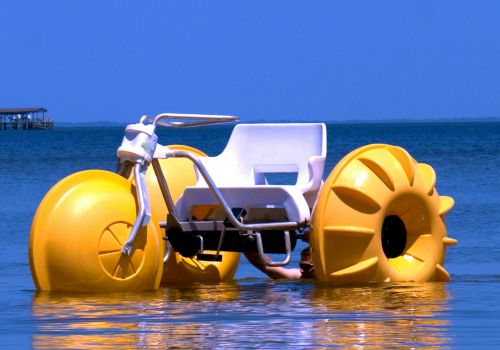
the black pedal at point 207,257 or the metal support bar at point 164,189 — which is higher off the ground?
the metal support bar at point 164,189

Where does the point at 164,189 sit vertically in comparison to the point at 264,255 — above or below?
above

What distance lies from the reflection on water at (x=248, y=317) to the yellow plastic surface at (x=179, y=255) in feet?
1.21

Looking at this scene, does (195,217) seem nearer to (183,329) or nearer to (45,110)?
(183,329)

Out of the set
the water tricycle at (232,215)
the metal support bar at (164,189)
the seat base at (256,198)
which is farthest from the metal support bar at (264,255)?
the metal support bar at (164,189)

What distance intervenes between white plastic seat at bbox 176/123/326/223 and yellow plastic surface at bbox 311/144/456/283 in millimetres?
256

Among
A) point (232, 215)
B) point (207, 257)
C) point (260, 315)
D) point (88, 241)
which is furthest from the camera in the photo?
point (207, 257)

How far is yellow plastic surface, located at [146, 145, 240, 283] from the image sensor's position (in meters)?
13.5

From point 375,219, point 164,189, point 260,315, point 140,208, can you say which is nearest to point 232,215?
point 164,189

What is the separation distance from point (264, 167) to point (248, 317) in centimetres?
293

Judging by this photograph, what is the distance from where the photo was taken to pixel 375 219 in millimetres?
12781

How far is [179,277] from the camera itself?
537 inches

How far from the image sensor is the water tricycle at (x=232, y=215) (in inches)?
472

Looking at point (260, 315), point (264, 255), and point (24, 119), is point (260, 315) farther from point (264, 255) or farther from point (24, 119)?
point (24, 119)

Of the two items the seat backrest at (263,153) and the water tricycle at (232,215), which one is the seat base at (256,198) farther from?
the seat backrest at (263,153)
